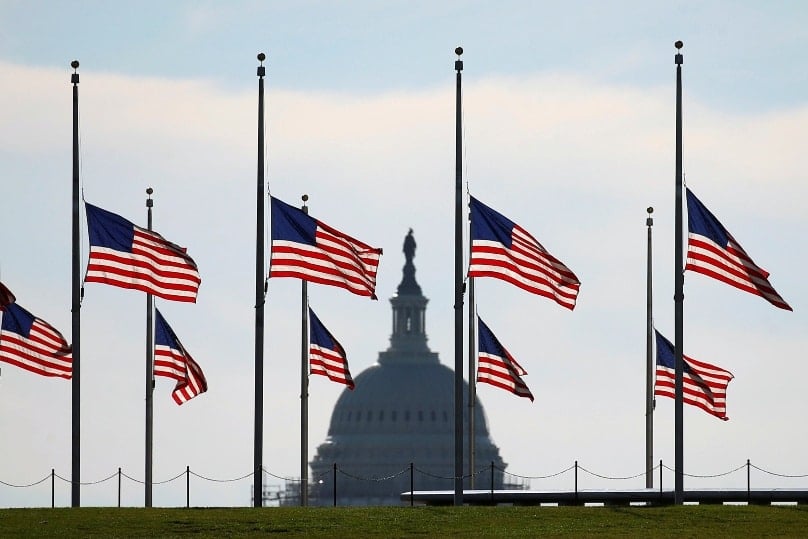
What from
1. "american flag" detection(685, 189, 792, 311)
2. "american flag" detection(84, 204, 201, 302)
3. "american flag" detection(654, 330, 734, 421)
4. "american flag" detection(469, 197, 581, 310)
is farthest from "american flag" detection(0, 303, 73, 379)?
"american flag" detection(654, 330, 734, 421)

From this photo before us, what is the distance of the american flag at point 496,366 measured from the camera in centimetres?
7156

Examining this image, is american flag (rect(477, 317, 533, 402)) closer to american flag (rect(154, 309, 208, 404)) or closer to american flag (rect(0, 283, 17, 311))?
american flag (rect(154, 309, 208, 404))

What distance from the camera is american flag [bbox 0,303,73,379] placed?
64.2 meters

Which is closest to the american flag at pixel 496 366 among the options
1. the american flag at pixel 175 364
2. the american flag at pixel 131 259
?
the american flag at pixel 175 364

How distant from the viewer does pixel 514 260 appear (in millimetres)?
63344

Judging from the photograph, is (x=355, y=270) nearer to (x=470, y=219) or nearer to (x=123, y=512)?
(x=470, y=219)

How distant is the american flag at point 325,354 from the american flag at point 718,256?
12625mm

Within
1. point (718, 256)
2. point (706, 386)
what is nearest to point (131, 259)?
point (718, 256)

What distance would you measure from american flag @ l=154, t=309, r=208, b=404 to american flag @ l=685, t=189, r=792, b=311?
14323mm

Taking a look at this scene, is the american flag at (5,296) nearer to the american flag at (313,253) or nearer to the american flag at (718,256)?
the american flag at (313,253)

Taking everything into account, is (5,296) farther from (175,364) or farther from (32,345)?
(175,364)

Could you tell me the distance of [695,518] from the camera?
55469 mm

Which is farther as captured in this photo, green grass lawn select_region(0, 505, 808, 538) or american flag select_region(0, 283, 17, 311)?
american flag select_region(0, 283, 17, 311)

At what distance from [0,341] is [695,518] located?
62.5 feet
